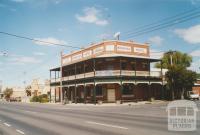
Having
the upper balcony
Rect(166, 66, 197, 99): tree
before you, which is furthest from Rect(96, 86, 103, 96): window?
Rect(166, 66, 197, 99): tree

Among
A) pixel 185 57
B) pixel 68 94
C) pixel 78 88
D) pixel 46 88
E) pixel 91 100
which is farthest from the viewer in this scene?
pixel 46 88

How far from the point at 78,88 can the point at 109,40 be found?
1237cm

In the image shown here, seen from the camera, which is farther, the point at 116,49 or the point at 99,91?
the point at 116,49

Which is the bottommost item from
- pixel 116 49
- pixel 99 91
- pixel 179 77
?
pixel 99 91

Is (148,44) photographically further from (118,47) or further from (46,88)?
(46,88)

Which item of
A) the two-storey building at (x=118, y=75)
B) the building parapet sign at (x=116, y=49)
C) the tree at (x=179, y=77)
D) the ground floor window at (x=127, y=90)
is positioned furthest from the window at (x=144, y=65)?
the ground floor window at (x=127, y=90)

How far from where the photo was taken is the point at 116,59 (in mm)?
43219

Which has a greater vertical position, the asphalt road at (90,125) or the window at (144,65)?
the window at (144,65)

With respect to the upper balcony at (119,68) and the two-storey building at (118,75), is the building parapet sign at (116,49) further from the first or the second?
the upper balcony at (119,68)

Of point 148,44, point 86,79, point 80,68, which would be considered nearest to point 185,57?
point 148,44
